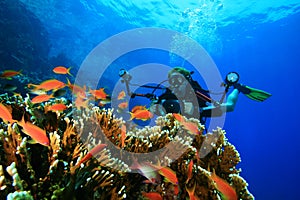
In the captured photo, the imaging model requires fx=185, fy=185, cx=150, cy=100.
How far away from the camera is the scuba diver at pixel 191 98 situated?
4.38m

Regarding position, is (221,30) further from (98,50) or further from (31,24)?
(31,24)

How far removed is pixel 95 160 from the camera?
191 cm

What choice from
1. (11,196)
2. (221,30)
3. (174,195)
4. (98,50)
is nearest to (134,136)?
(174,195)

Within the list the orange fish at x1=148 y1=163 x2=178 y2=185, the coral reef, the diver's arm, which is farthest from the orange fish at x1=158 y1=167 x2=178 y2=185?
the diver's arm

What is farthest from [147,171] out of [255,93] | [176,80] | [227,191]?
[255,93]

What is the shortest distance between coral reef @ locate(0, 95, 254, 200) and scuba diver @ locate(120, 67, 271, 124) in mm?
1401

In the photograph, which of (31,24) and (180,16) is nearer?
(31,24)

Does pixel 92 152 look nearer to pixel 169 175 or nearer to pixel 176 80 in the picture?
pixel 169 175

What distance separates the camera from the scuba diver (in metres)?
4.38

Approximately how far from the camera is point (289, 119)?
3797 inches

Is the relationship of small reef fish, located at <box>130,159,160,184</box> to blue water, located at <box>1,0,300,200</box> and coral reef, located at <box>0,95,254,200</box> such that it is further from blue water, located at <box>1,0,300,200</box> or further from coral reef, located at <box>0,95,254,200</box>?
blue water, located at <box>1,0,300,200</box>

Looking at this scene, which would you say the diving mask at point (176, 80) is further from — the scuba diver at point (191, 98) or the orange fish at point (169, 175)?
the orange fish at point (169, 175)

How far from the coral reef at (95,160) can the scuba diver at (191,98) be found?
4.60 feet

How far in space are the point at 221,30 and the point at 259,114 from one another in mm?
84179
